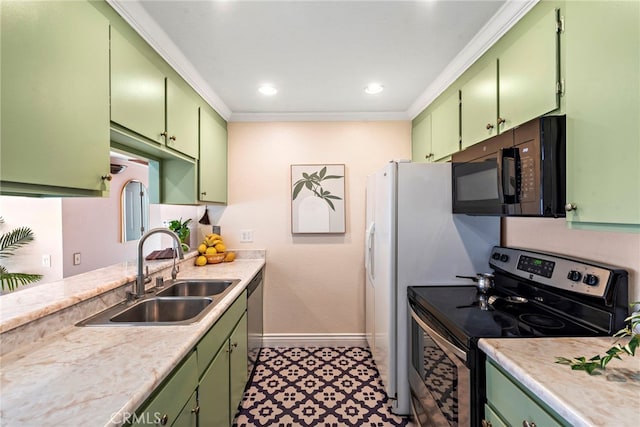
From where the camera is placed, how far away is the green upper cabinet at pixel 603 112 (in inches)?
32.2

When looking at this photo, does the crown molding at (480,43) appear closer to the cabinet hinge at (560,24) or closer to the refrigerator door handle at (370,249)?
the cabinet hinge at (560,24)

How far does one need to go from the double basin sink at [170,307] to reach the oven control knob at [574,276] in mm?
1690

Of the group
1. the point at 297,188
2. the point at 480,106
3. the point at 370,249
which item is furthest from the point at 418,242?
the point at 297,188

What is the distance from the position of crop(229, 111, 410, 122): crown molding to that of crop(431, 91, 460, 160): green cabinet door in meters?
0.55

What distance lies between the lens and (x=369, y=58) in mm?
1793

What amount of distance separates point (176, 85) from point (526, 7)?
1969mm

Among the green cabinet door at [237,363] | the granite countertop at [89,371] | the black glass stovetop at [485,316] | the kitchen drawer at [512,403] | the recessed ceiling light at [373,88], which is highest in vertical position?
the recessed ceiling light at [373,88]

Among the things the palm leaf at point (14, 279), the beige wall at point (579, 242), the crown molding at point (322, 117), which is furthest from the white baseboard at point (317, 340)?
the crown molding at point (322, 117)

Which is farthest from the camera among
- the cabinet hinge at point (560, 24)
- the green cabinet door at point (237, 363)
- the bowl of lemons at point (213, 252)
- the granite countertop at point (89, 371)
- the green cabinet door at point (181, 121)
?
the bowl of lemons at point (213, 252)

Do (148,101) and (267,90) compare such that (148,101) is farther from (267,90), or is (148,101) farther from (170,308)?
(170,308)

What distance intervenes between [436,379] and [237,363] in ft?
3.81

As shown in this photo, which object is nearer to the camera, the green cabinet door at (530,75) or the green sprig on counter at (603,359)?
the green sprig on counter at (603,359)

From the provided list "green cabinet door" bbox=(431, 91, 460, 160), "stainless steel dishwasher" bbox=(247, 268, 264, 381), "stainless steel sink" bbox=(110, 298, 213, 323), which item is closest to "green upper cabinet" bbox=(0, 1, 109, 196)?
"stainless steel sink" bbox=(110, 298, 213, 323)

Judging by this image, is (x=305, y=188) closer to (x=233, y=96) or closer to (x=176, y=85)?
(x=233, y=96)
